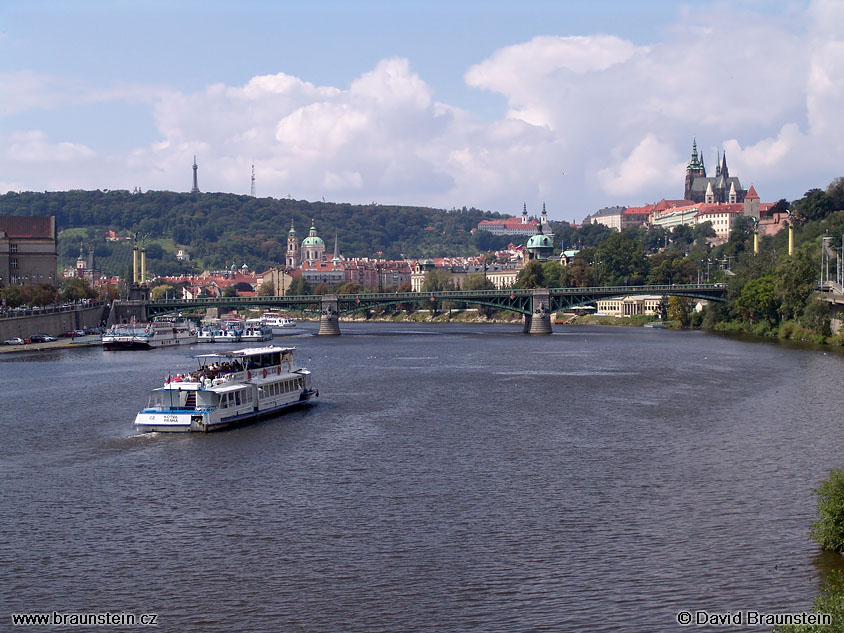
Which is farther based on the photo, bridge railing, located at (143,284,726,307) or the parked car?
bridge railing, located at (143,284,726,307)

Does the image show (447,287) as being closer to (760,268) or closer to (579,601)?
(760,268)

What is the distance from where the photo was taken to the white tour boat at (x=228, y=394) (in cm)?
4231

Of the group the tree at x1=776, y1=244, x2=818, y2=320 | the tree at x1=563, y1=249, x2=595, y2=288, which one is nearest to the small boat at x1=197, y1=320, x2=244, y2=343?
the tree at x1=563, y1=249, x2=595, y2=288

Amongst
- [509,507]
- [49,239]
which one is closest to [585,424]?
[509,507]

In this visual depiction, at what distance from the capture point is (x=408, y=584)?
23406mm

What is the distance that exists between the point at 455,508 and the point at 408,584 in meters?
6.24

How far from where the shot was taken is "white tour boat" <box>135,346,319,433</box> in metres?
42.3

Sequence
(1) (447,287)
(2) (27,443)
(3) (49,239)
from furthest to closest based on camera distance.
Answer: (1) (447,287) → (3) (49,239) → (2) (27,443)

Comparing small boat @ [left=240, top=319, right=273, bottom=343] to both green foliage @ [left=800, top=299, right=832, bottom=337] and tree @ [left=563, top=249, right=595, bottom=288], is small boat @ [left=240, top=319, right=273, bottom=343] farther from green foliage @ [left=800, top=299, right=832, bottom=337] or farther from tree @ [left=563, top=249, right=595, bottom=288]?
green foliage @ [left=800, top=299, right=832, bottom=337]

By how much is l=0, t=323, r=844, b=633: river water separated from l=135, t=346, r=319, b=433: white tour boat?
1.08 m

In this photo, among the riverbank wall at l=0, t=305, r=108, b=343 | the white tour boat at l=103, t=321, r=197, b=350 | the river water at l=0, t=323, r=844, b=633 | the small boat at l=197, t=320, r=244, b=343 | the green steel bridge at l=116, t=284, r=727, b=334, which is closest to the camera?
the river water at l=0, t=323, r=844, b=633

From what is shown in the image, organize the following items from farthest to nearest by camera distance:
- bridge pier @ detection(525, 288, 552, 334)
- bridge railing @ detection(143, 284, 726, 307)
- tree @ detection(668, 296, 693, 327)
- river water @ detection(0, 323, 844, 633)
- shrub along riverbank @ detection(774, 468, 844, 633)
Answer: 1. tree @ detection(668, 296, 693, 327)
2. bridge pier @ detection(525, 288, 552, 334)
3. bridge railing @ detection(143, 284, 726, 307)
4. shrub along riverbank @ detection(774, 468, 844, 633)
5. river water @ detection(0, 323, 844, 633)

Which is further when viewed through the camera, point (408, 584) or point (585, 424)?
point (585, 424)

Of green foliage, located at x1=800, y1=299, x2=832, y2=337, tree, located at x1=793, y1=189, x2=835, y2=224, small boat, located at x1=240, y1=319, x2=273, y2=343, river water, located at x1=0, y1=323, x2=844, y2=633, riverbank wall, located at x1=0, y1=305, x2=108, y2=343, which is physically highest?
tree, located at x1=793, y1=189, x2=835, y2=224
